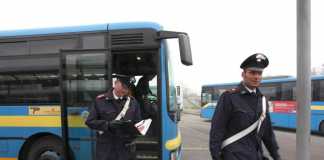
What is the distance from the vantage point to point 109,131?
5.23 metres

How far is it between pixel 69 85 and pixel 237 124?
4025mm

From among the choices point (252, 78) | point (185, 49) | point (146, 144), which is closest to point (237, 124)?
point (252, 78)

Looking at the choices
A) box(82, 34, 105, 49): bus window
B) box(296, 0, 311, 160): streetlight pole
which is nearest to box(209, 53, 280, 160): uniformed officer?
box(296, 0, 311, 160): streetlight pole

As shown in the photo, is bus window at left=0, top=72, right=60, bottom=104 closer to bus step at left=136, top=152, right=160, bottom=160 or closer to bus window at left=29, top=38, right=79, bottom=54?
bus window at left=29, top=38, right=79, bottom=54

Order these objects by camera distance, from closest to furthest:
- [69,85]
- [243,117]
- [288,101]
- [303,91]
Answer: [243,117]
[303,91]
[69,85]
[288,101]

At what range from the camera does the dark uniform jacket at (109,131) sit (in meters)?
5.30

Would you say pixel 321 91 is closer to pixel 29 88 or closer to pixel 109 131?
pixel 29 88

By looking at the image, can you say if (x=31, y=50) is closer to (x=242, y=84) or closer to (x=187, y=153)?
(x=242, y=84)

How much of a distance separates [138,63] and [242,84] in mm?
4253

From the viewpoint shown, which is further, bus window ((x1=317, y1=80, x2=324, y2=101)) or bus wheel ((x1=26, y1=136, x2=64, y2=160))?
bus window ((x1=317, y1=80, x2=324, y2=101))

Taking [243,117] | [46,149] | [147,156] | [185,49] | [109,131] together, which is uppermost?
[185,49]

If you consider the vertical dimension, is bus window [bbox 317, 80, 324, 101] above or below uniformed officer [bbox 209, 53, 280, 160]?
below

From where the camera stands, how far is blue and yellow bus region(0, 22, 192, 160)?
7117 millimetres

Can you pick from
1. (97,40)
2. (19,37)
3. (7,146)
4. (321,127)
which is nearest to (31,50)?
(19,37)
